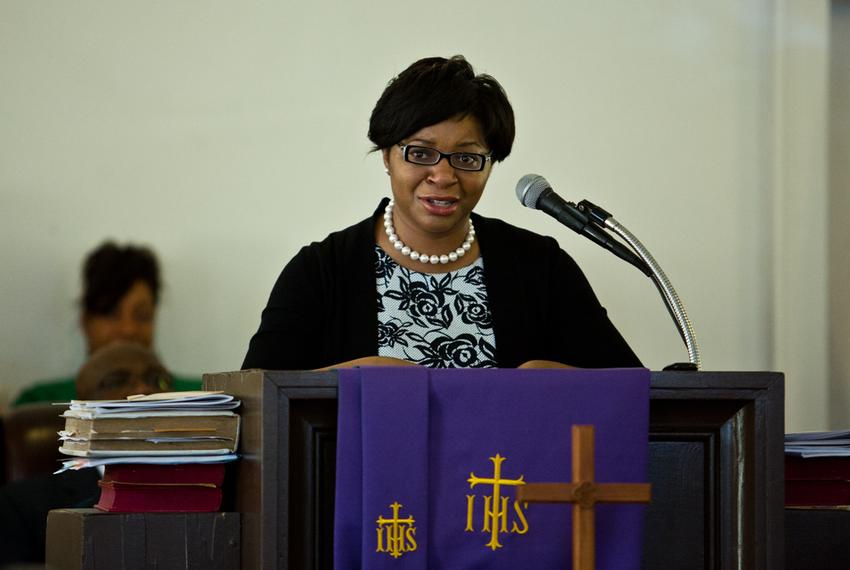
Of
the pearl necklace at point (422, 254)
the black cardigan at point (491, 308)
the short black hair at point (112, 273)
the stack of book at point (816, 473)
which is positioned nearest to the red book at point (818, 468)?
the stack of book at point (816, 473)

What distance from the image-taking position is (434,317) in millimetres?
2471

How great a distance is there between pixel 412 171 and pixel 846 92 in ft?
8.41

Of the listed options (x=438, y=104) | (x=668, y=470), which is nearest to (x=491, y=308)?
(x=438, y=104)

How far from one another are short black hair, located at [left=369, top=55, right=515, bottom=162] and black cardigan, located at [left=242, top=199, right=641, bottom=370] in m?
0.19

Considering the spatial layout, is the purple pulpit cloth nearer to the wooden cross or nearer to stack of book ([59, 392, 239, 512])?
the wooden cross

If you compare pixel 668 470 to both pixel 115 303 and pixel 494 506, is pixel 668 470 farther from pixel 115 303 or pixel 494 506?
pixel 115 303

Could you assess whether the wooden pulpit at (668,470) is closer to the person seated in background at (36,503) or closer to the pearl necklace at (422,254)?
the pearl necklace at (422,254)

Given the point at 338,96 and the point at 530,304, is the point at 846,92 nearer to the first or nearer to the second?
the point at 338,96

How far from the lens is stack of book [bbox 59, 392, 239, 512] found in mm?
1986

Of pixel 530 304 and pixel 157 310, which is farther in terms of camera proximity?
pixel 157 310

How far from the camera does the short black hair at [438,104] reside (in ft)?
8.20

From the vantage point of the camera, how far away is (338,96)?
449 centimetres

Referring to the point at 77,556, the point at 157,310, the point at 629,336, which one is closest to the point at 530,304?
the point at 77,556

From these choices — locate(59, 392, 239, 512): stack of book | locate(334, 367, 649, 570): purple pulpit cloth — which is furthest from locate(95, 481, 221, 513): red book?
locate(334, 367, 649, 570): purple pulpit cloth
